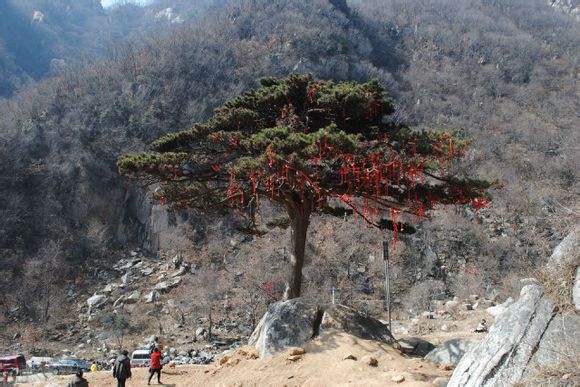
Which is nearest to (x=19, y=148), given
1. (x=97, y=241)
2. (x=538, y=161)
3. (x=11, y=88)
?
(x=97, y=241)

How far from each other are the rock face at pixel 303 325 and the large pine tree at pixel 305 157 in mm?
1540

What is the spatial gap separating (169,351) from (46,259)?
1618cm

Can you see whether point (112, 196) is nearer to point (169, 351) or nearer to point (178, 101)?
point (178, 101)

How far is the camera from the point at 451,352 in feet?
26.4

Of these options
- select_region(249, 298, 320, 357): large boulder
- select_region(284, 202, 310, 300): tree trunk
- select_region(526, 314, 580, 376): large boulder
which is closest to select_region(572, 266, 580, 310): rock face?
select_region(526, 314, 580, 376): large boulder

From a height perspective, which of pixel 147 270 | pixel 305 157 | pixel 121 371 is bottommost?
pixel 147 270

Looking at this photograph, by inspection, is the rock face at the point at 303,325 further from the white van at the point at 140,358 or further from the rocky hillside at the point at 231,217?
the white van at the point at 140,358

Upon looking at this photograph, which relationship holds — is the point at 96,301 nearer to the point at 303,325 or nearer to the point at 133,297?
the point at 133,297

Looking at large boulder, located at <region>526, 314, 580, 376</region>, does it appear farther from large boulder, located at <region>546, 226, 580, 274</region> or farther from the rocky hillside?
the rocky hillside

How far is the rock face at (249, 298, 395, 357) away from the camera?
26.2 ft

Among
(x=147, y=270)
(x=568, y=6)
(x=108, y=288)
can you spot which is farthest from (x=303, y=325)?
(x=568, y=6)

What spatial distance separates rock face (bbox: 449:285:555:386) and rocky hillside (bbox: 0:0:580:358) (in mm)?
1758

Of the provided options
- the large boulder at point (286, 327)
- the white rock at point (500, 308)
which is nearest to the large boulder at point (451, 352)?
the white rock at point (500, 308)

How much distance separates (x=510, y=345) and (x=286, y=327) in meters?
4.42
